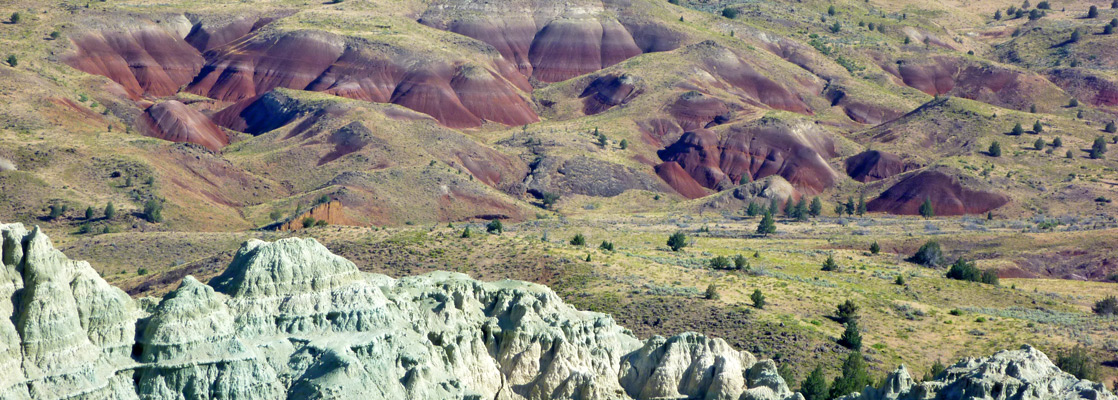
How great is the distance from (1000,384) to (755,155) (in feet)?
475

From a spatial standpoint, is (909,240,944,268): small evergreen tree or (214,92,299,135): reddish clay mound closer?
(909,240,944,268): small evergreen tree

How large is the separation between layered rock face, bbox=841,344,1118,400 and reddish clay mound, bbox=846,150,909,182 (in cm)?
13120

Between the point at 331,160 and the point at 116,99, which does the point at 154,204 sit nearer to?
the point at 331,160

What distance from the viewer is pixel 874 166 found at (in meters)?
175

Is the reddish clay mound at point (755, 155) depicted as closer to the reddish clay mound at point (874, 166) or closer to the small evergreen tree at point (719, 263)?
the reddish clay mound at point (874, 166)

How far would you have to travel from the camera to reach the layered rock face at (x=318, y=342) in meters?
37.3

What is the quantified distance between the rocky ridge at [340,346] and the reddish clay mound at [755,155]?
402 feet

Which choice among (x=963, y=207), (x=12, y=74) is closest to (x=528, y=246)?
(x=963, y=207)

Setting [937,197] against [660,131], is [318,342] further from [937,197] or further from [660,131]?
[660,131]

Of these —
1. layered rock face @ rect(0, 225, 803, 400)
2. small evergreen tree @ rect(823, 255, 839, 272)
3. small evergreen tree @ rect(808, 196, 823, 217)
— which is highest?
layered rock face @ rect(0, 225, 803, 400)

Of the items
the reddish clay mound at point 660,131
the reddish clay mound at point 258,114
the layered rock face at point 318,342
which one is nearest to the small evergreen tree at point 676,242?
the layered rock face at point 318,342

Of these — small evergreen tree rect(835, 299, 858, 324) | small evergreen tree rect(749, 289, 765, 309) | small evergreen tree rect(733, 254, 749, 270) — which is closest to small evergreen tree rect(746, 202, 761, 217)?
small evergreen tree rect(733, 254, 749, 270)

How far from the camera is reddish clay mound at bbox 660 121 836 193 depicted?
17675cm

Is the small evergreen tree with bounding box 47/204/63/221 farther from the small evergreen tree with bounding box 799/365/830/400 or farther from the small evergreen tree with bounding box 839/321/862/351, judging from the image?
the small evergreen tree with bounding box 799/365/830/400
